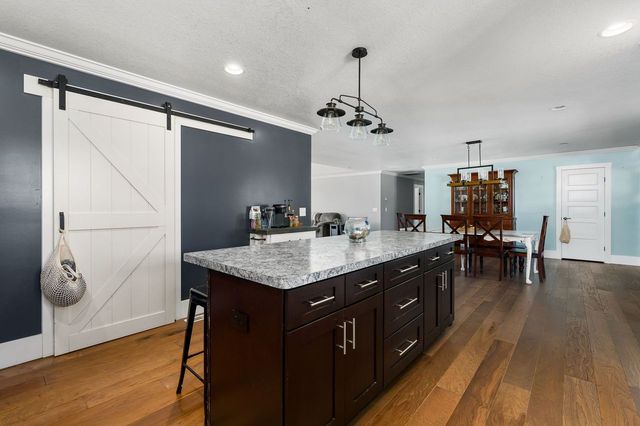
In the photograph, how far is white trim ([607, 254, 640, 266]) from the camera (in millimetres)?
5625

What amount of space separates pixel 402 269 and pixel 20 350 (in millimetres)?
2853

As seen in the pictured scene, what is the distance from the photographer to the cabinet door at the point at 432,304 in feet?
7.34

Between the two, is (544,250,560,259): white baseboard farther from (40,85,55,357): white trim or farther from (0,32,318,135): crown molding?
(40,85,55,357): white trim

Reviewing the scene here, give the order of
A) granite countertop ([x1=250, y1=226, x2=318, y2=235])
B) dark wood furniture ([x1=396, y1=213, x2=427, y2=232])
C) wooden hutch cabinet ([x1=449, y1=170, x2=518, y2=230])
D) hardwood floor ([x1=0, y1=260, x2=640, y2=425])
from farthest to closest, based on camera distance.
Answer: wooden hutch cabinet ([x1=449, y1=170, x2=518, y2=230]) → dark wood furniture ([x1=396, y1=213, x2=427, y2=232]) → granite countertop ([x1=250, y1=226, x2=318, y2=235]) → hardwood floor ([x1=0, y1=260, x2=640, y2=425])

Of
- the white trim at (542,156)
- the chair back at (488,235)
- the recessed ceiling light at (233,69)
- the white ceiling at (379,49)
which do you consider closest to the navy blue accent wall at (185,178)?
the white ceiling at (379,49)

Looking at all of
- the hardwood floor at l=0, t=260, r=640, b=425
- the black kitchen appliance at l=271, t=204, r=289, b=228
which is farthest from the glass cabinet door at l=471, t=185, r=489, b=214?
the black kitchen appliance at l=271, t=204, r=289, b=228

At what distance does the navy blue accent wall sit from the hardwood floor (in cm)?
62

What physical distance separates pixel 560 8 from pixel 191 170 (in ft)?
10.5

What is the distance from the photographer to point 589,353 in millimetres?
2295

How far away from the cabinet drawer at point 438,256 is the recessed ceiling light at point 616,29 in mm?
1807

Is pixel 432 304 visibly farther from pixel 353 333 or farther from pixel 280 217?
pixel 280 217

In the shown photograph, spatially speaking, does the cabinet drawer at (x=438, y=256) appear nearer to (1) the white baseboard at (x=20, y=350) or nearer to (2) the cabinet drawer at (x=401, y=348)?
(2) the cabinet drawer at (x=401, y=348)

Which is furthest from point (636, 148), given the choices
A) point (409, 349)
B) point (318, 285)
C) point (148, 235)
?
point (148, 235)

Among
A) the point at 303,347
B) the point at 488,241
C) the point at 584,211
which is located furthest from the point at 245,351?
the point at 584,211
